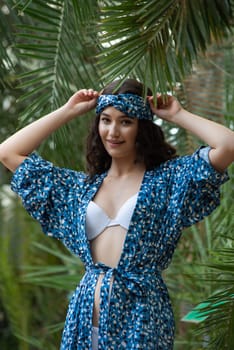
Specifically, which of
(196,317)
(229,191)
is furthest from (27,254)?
(196,317)

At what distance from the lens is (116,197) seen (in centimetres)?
290

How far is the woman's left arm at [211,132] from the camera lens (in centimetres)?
273

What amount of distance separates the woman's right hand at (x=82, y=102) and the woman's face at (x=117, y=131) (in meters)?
0.13

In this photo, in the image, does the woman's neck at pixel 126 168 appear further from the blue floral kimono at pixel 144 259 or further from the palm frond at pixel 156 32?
the palm frond at pixel 156 32

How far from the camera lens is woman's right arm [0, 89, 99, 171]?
301cm

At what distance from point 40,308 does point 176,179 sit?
545 centimetres

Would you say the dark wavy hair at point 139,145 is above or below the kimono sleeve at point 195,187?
above

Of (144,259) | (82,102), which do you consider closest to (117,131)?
(82,102)

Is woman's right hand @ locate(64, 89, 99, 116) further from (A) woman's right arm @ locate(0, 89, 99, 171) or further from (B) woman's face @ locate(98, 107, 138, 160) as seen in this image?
(B) woman's face @ locate(98, 107, 138, 160)

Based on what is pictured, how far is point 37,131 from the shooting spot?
9.87 feet

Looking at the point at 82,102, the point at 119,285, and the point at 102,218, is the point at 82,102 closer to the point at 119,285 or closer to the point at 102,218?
the point at 102,218

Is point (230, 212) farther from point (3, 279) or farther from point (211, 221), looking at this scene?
point (3, 279)

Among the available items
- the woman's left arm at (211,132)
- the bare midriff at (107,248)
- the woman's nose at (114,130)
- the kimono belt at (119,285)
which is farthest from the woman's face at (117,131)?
the kimono belt at (119,285)

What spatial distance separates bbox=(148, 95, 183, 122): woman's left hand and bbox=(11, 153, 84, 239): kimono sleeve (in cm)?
39
